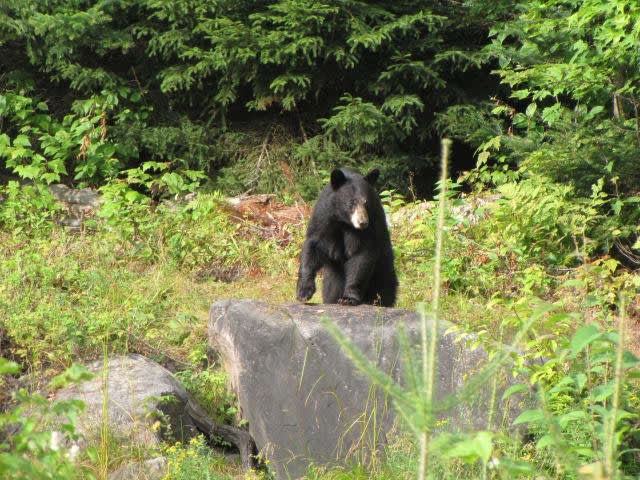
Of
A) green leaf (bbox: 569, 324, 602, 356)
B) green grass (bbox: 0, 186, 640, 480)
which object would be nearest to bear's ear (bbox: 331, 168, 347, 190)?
green grass (bbox: 0, 186, 640, 480)

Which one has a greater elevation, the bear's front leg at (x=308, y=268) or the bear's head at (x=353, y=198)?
the bear's head at (x=353, y=198)

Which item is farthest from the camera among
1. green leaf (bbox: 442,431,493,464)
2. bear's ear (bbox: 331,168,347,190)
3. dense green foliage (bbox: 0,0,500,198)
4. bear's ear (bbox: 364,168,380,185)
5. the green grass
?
dense green foliage (bbox: 0,0,500,198)

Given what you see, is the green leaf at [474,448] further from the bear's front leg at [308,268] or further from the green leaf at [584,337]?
the bear's front leg at [308,268]

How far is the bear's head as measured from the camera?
6.47 m

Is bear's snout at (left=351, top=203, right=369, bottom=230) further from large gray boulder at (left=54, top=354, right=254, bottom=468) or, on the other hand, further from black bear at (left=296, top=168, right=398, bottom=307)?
large gray boulder at (left=54, top=354, right=254, bottom=468)

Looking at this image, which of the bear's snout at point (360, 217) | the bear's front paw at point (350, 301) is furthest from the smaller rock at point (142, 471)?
the bear's snout at point (360, 217)

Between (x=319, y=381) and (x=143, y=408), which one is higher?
(x=319, y=381)

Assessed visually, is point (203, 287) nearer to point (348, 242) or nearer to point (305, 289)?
point (305, 289)

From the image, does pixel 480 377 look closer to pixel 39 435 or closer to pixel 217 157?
pixel 39 435

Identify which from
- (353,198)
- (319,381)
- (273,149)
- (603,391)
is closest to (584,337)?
(603,391)

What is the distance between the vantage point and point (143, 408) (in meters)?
5.66

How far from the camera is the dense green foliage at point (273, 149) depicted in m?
7.55

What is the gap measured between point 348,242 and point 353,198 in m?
0.38

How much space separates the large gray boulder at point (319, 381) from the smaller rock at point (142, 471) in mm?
715
